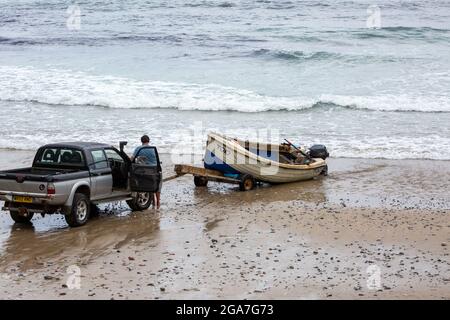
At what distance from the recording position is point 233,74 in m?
33.5

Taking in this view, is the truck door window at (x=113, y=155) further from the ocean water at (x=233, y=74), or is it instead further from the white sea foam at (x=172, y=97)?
the white sea foam at (x=172, y=97)

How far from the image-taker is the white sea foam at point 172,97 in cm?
2725

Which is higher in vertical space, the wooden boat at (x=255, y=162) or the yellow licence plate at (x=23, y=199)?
the yellow licence plate at (x=23, y=199)

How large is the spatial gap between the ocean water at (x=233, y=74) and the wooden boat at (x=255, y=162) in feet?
10.3

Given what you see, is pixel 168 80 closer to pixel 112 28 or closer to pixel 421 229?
pixel 112 28

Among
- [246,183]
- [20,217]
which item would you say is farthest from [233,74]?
[20,217]

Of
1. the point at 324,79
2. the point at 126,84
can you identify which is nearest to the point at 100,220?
the point at 126,84

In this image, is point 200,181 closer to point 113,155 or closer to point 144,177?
point 113,155

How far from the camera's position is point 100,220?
12.9m

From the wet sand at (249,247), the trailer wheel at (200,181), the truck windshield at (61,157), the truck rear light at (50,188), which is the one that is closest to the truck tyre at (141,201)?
the wet sand at (249,247)

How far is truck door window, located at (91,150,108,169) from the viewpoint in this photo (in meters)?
12.9

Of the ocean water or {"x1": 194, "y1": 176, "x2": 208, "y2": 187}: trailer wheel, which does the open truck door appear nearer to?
{"x1": 194, "y1": 176, "x2": 208, "y2": 187}: trailer wheel

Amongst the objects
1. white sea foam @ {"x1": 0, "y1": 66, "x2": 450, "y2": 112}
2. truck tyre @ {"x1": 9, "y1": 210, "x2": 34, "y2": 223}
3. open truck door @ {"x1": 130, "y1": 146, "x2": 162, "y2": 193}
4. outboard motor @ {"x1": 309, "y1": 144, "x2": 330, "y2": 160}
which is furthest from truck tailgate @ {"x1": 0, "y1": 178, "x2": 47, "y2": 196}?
white sea foam @ {"x1": 0, "y1": 66, "x2": 450, "y2": 112}
